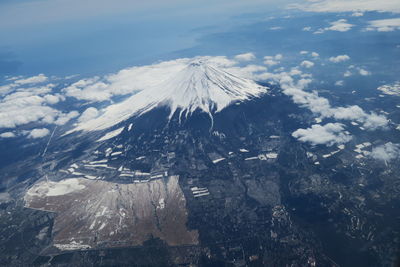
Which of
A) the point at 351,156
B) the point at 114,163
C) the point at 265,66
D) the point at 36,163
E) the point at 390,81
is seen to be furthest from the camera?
the point at 265,66

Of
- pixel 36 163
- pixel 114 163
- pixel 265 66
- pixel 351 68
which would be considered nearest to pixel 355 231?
pixel 114 163

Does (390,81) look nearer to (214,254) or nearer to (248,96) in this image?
(248,96)

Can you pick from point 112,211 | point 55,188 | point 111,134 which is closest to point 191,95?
point 111,134

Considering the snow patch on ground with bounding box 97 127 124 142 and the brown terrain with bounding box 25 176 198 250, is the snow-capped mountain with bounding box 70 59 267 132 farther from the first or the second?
the brown terrain with bounding box 25 176 198 250

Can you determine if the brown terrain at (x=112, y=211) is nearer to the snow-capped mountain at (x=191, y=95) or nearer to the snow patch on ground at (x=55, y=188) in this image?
the snow patch on ground at (x=55, y=188)

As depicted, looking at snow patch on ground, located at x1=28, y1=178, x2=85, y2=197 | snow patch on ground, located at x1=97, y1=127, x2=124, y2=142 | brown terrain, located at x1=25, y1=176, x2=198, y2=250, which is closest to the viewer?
brown terrain, located at x1=25, y1=176, x2=198, y2=250

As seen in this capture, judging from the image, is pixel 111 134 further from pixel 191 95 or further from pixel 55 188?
pixel 191 95

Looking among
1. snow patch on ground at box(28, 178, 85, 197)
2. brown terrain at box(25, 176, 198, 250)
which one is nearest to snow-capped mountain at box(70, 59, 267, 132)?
snow patch on ground at box(28, 178, 85, 197)

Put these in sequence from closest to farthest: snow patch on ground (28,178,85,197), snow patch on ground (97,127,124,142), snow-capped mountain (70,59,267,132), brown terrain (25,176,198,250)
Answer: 1. brown terrain (25,176,198,250)
2. snow patch on ground (28,178,85,197)
3. snow patch on ground (97,127,124,142)
4. snow-capped mountain (70,59,267,132)

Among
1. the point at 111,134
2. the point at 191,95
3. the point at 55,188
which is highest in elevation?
the point at 191,95
